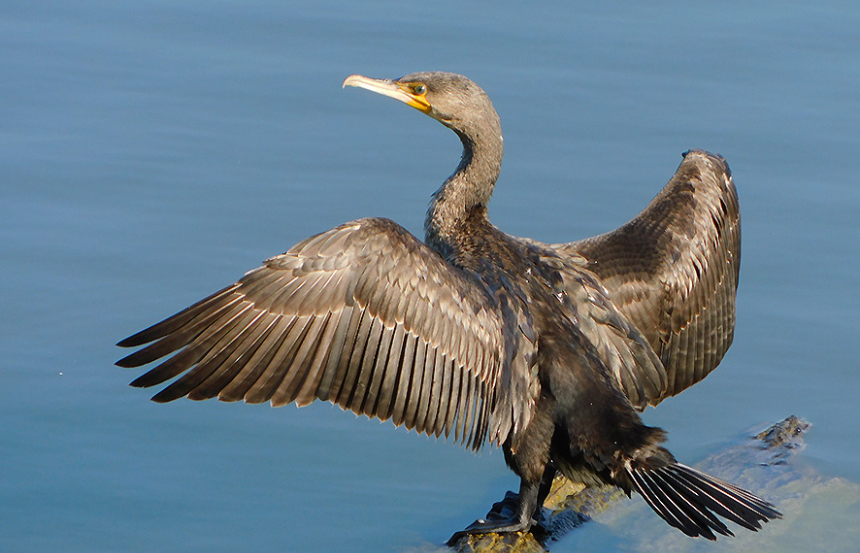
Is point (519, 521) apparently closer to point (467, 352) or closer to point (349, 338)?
point (467, 352)

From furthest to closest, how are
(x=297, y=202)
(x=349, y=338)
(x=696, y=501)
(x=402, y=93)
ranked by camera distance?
(x=297, y=202)
(x=402, y=93)
(x=349, y=338)
(x=696, y=501)

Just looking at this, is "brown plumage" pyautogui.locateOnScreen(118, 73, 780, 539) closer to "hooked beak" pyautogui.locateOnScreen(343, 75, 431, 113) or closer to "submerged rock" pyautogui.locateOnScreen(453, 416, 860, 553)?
"submerged rock" pyautogui.locateOnScreen(453, 416, 860, 553)

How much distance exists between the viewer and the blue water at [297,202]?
582 centimetres

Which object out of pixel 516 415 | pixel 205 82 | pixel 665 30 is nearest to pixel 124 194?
pixel 205 82

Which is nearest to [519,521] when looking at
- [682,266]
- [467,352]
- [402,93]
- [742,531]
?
[467,352]

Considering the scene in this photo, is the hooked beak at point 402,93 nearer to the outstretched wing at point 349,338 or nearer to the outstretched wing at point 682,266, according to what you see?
the outstretched wing at point 682,266

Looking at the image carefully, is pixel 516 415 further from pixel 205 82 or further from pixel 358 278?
pixel 205 82

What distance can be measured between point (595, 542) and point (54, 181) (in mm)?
4611

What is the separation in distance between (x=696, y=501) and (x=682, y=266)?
5.86ft

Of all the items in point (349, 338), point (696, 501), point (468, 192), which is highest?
point (468, 192)

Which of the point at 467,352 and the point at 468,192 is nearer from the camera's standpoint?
the point at 467,352

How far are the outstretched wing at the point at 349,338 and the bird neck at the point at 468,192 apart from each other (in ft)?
3.20

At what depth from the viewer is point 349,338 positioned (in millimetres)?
5035

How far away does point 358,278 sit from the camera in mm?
5020
